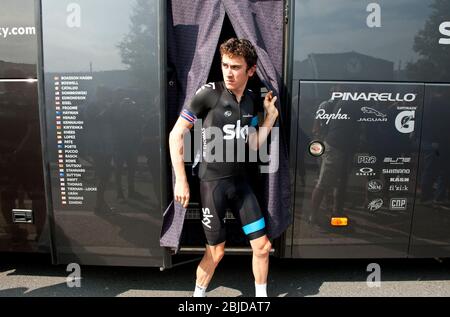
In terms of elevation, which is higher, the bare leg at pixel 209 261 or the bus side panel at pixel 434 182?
the bus side panel at pixel 434 182

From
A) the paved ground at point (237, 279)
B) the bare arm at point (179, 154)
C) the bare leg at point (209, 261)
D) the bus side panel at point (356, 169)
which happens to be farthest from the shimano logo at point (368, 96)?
the paved ground at point (237, 279)

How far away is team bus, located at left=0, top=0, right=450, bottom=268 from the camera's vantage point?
2.53 m

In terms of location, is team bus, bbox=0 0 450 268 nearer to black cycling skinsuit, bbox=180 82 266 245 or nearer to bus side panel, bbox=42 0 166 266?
bus side panel, bbox=42 0 166 266

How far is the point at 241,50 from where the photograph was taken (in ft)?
7.20

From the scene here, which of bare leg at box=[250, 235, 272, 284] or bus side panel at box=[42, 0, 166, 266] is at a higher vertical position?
bus side panel at box=[42, 0, 166, 266]

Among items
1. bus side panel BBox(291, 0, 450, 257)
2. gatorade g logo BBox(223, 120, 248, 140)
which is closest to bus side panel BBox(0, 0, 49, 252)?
gatorade g logo BBox(223, 120, 248, 140)

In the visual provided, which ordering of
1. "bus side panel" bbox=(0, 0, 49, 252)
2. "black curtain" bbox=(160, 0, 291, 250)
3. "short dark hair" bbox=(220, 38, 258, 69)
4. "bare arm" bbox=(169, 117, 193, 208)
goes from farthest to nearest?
"bus side panel" bbox=(0, 0, 49, 252)
"black curtain" bbox=(160, 0, 291, 250)
"bare arm" bbox=(169, 117, 193, 208)
"short dark hair" bbox=(220, 38, 258, 69)

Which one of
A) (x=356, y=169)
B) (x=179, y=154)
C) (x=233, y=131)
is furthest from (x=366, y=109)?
(x=179, y=154)

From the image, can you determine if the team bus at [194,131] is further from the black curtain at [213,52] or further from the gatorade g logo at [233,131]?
the gatorade g logo at [233,131]

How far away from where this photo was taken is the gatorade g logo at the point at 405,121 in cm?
264

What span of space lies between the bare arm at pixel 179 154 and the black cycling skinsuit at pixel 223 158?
7 cm

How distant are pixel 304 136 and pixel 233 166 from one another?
27.6 inches

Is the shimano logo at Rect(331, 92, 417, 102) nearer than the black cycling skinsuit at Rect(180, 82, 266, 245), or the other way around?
the black cycling skinsuit at Rect(180, 82, 266, 245)

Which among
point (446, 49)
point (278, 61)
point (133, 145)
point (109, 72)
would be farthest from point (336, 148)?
point (109, 72)
